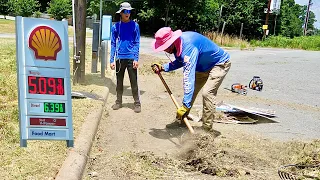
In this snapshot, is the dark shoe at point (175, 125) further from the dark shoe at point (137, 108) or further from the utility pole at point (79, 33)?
the utility pole at point (79, 33)

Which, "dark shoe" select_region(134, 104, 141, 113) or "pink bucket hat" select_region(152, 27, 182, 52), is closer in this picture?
"pink bucket hat" select_region(152, 27, 182, 52)

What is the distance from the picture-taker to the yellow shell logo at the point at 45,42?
11.7 feet

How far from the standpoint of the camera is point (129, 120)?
6.61m

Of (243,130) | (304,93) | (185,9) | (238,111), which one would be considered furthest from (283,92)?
(185,9)

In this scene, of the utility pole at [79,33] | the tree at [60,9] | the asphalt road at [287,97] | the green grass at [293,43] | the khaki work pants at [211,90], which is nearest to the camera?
the khaki work pants at [211,90]

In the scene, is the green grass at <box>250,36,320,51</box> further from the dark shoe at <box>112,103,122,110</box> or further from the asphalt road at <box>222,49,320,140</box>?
the dark shoe at <box>112,103,122,110</box>

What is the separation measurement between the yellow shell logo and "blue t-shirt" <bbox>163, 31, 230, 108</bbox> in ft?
5.80

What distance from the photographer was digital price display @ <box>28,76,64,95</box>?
362 centimetres

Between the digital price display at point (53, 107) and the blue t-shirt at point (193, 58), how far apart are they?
5.30 feet

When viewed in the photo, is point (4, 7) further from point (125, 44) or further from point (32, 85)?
point (32, 85)

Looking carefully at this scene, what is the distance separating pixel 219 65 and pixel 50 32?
2806 mm

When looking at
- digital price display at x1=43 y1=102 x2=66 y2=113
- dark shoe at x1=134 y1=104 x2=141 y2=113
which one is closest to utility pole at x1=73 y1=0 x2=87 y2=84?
dark shoe at x1=134 y1=104 x2=141 y2=113

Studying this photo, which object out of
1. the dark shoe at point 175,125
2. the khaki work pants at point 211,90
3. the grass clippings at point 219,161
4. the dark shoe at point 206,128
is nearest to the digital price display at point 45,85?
the grass clippings at point 219,161

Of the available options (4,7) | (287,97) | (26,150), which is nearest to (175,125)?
(26,150)
